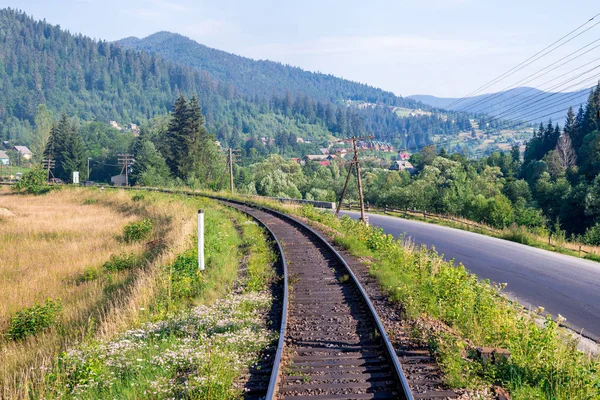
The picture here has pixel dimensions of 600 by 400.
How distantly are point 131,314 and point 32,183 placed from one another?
190 feet

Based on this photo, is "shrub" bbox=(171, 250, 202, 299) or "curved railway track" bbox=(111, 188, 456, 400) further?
"shrub" bbox=(171, 250, 202, 299)

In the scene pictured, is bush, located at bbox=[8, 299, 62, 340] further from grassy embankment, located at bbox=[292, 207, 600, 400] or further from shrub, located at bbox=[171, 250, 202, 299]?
grassy embankment, located at bbox=[292, 207, 600, 400]

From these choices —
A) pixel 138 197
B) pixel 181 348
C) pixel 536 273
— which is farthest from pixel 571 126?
pixel 181 348

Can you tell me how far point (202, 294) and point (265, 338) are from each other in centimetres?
329

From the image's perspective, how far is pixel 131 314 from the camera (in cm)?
922

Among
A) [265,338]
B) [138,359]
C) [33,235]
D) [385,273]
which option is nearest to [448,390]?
[265,338]

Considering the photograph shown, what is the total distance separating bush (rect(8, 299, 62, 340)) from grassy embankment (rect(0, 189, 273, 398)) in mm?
48

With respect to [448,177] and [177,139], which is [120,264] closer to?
[177,139]

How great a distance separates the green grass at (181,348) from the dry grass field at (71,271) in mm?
492

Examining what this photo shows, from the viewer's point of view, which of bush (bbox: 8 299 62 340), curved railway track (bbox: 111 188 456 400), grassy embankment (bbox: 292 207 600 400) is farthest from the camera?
bush (bbox: 8 299 62 340)

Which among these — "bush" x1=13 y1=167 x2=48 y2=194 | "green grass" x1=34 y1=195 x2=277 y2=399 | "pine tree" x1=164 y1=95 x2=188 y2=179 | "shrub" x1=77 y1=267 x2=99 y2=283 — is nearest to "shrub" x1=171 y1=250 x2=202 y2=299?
"green grass" x1=34 y1=195 x2=277 y2=399

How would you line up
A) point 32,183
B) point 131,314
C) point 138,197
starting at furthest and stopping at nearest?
point 32,183
point 138,197
point 131,314

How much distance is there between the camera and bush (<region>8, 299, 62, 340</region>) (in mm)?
10500

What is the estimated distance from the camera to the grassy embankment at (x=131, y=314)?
20.5ft
